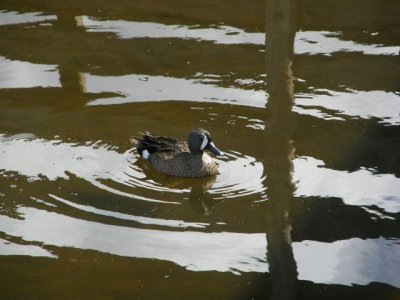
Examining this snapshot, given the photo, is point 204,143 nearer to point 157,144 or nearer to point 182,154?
point 182,154

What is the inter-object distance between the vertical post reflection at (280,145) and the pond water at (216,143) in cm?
2

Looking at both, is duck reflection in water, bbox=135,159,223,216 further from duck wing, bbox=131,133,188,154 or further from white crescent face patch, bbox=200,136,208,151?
white crescent face patch, bbox=200,136,208,151

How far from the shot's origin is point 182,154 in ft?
28.4

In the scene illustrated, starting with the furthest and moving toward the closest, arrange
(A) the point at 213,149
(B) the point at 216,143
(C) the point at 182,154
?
(B) the point at 216,143, (C) the point at 182,154, (A) the point at 213,149

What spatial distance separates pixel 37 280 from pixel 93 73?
4.37 m

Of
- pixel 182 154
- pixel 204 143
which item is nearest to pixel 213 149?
pixel 204 143

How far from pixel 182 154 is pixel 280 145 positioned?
0.93 metres

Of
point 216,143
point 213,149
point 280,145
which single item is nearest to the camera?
point 213,149

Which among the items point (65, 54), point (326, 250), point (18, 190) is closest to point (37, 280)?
point (18, 190)

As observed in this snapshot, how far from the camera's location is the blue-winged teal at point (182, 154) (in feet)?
28.0

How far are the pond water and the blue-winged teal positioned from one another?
92 mm

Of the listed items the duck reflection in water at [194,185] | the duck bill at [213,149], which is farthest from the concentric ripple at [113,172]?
the duck bill at [213,149]

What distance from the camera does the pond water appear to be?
6824 mm

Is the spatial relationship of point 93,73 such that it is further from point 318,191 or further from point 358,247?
point 358,247
